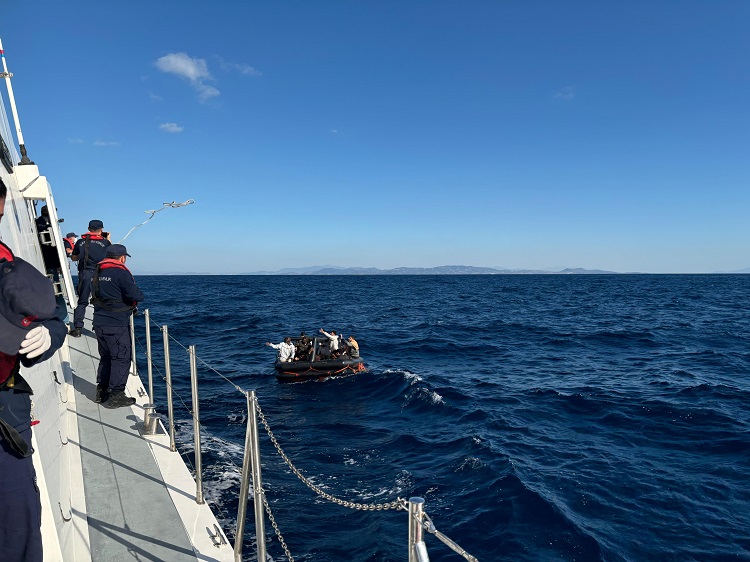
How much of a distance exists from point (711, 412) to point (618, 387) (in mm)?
2920

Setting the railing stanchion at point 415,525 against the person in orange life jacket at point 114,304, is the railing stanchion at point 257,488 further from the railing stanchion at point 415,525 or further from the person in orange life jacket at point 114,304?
the person in orange life jacket at point 114,304

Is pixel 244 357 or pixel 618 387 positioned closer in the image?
pixel 618 387

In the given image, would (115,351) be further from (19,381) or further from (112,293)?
(19,381)

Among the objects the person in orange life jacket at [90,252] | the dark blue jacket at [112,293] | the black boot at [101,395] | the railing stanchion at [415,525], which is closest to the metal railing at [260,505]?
the railing stanchion at [415,525]

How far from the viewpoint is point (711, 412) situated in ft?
39.1

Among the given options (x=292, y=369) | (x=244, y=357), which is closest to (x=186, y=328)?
(x=244, y=357)

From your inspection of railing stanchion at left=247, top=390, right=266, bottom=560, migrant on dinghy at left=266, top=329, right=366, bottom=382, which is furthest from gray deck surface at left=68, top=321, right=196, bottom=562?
migrant on dinghy at left=266, top=329, right=366, bottom=382

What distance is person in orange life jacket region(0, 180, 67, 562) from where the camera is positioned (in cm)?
185

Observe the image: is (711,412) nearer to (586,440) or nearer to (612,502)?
(586,440)

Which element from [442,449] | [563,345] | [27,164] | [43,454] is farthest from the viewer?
[563,345]

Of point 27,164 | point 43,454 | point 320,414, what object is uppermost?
point 27,164

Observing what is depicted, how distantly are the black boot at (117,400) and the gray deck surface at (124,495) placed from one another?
69 mm

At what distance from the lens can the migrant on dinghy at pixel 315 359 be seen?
16016 millimetres

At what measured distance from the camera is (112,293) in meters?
5.98
